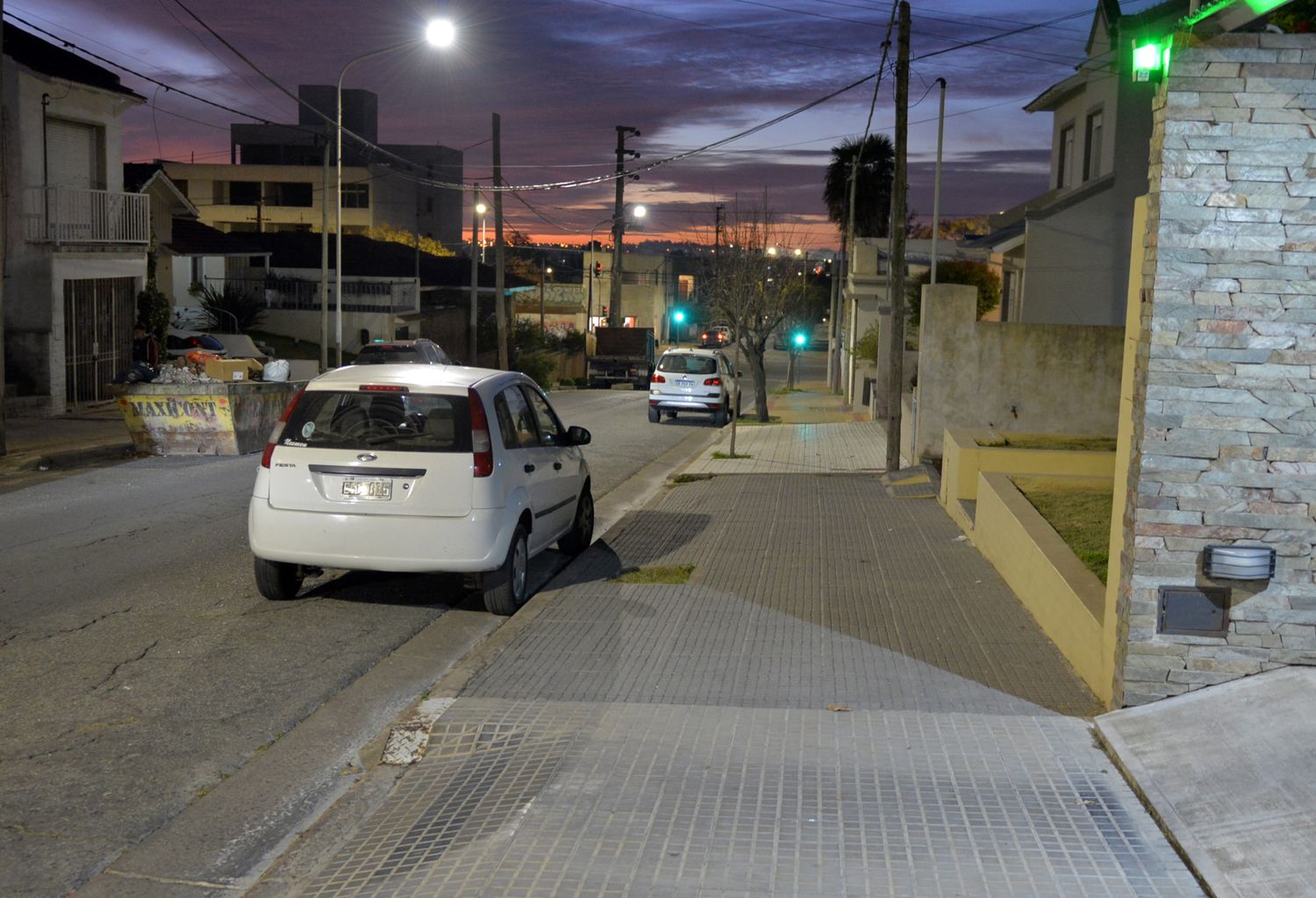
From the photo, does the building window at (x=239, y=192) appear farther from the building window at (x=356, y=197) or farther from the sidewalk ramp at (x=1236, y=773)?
the sidewalk ramp at (x=1236, y=773)

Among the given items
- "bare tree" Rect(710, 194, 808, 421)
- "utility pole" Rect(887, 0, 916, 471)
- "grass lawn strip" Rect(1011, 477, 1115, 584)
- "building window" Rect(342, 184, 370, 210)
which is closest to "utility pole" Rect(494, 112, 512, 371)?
"bare tree" Rect(710, 194, 808, 421)

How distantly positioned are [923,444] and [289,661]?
12695 millimetres

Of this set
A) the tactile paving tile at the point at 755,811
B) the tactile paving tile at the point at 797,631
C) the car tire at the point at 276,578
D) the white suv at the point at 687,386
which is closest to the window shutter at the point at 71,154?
the white suv at the point at 687,386

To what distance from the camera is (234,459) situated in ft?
59.0

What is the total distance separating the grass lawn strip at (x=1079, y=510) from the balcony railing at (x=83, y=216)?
20.2m

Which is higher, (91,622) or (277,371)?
(277,371)

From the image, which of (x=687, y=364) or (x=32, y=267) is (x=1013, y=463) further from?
(x=32, y=267)

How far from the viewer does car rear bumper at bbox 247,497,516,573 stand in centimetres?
878

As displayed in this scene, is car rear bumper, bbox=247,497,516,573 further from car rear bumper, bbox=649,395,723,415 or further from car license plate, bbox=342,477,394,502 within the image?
car rear bumper, bbox=649,395,723,415

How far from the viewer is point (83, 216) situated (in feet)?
85.7

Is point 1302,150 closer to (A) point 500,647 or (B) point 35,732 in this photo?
(A) point 500,647

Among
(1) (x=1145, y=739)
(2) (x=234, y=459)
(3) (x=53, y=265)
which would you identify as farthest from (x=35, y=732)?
(3) (x=53, y=265)

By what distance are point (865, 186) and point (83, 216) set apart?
5311 centimetres

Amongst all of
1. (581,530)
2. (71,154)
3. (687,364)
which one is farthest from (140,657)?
(687,364)
